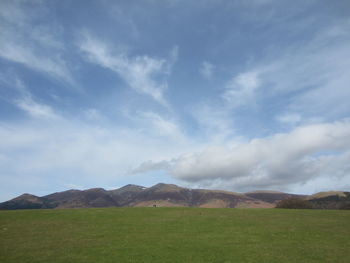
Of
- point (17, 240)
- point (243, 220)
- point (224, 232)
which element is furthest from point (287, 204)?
point (17, 240)

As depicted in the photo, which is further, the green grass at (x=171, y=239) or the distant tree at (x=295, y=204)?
the distant tree at (x=295, y=204)

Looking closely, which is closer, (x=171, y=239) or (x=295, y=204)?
(x=171, y=239)

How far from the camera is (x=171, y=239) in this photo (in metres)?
26.8

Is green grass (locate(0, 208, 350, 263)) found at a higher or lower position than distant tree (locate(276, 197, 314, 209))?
lower

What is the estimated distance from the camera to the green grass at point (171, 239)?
2088 centimetres

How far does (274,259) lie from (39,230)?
2675cm

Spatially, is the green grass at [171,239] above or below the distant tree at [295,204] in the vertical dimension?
below

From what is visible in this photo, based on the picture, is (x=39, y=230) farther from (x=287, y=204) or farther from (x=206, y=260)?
(x=287, y=204)

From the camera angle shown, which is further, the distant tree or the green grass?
the distant tree

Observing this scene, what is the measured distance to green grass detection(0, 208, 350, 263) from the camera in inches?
822

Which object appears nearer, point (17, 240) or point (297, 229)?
point (17, 240)

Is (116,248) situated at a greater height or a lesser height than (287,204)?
lesser

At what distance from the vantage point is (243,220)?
38.3m

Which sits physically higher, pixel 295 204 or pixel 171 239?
pixel 295 204
